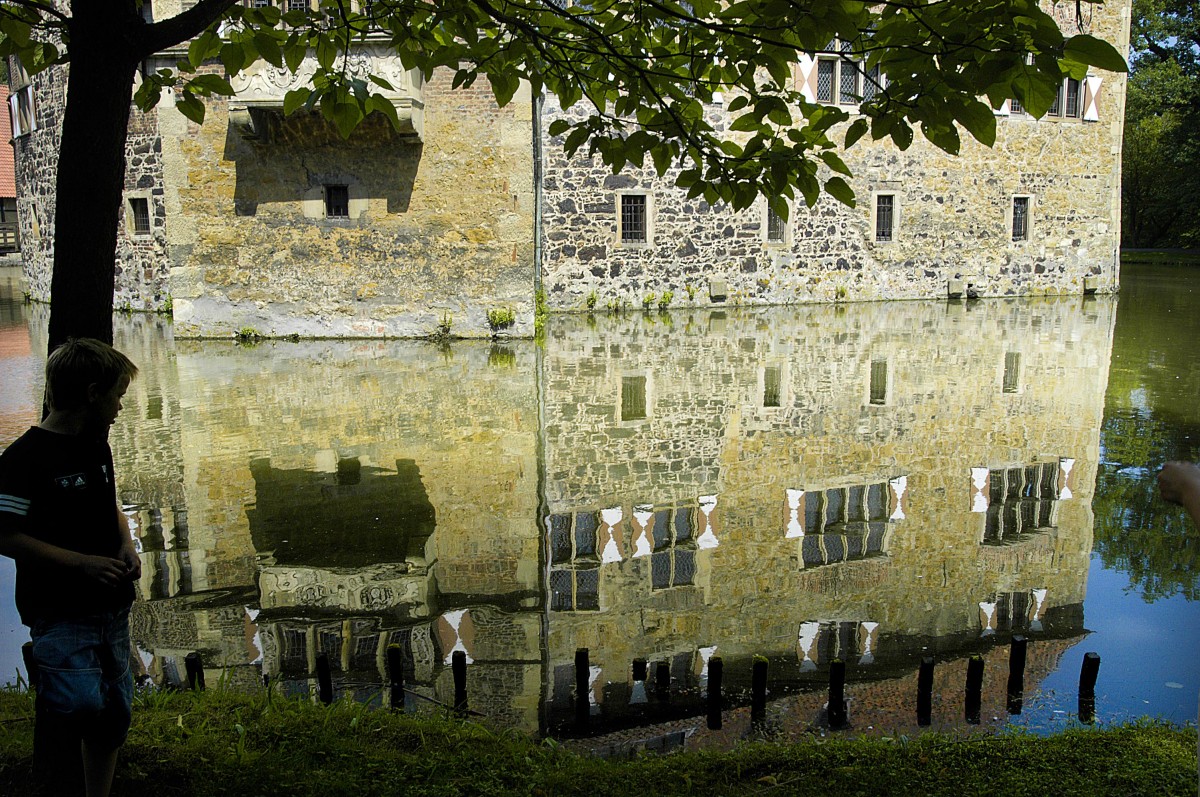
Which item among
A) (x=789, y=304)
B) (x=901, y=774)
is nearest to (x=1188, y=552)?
(x=901, y=774)

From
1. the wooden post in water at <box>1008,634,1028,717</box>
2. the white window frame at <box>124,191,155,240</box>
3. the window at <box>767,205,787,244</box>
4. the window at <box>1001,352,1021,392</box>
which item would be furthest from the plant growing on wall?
the window at <box>767,205,787,244</box>

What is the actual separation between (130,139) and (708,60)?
18712 mm

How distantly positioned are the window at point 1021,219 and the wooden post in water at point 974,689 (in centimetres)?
2278

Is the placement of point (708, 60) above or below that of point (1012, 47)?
above

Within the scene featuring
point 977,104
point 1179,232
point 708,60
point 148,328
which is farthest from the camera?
point 1179,232

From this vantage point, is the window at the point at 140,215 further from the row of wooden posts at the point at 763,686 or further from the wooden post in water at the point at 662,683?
the wooden post in water at the point at 662,683

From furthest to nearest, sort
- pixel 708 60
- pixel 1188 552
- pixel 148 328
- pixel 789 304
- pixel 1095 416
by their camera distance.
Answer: pixel 789 304, pixel 148 328, pixel 1095 416, pixel 1188 552, pixel 708 60

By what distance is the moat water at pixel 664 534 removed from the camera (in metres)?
4.73

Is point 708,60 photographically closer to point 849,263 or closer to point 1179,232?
point 849,263

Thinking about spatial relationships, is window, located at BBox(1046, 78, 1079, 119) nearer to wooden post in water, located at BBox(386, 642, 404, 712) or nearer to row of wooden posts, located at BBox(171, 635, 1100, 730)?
row of wooden posts, located at BBox(171, 635, 1100, 730)

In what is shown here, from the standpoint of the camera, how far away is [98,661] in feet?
9.34

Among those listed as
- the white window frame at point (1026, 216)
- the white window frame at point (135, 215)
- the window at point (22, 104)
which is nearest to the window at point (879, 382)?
the white window frame at point (1026, 216)

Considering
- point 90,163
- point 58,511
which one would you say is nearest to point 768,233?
point 90,163

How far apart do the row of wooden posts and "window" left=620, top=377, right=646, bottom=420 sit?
6.18 meters
